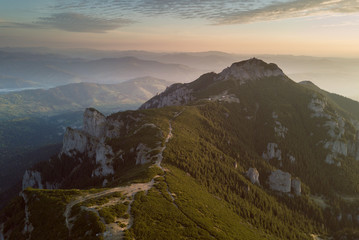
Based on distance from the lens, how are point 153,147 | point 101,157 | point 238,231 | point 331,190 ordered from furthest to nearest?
point 331,190 < point 101,157 < point 153,147 < point 238,231

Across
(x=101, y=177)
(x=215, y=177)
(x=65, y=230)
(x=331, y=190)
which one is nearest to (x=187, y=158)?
(x=215, y=177)

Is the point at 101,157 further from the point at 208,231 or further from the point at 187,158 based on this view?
the point at 208,231

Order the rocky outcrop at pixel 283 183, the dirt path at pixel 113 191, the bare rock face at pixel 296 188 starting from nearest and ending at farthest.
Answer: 1. the dirt path at pixel 113 191
2. the rocky outcrop at pixel 283 183
3. the bare rock face at pixel 296 188

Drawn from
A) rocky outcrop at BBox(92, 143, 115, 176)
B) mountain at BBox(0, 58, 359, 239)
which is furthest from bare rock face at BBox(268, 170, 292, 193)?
rocky outcrop at BBox(92, 143, 115, 176)

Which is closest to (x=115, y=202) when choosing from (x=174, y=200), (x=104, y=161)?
(x=174, y=200)

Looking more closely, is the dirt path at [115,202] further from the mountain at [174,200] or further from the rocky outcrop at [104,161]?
the rocky outcrop at [104,161]

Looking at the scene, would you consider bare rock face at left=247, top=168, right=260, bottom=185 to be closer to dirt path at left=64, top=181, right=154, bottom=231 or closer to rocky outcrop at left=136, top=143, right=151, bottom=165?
rocky outcrop at left=136, top=143, right=151, bottom=165

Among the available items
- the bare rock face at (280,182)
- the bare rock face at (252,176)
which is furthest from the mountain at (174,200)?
the bare rock face at (252,176)

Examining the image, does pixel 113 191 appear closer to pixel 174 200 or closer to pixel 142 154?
pixel 174 200
